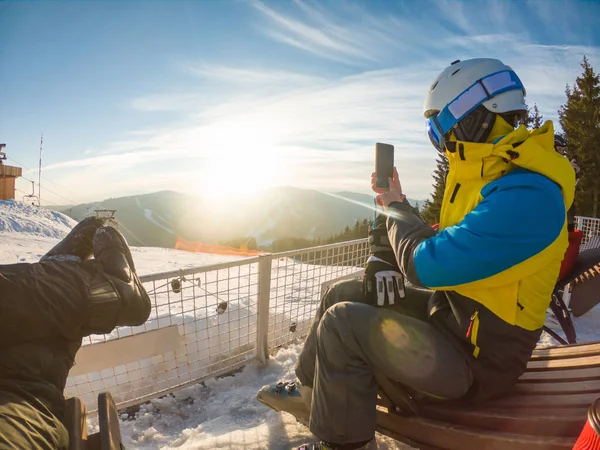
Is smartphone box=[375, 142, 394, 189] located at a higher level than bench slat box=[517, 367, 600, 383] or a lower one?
higher

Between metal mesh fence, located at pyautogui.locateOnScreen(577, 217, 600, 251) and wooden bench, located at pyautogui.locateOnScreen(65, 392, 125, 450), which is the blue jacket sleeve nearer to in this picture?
wooden bench, located at pyautogui.locateOnScreen(65, 392, 125, 450)

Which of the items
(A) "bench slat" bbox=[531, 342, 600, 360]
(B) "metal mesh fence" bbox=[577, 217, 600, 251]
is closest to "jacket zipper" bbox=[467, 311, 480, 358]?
(A) "bench slat" bbox=[531, 342, 600, 360]

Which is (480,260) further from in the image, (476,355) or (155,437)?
(155,437)

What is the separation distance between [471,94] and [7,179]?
31.5 metres

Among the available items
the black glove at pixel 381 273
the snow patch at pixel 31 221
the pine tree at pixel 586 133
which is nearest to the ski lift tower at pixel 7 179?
the snow patch at pixel 31 221

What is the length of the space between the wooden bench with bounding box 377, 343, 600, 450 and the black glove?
589mm

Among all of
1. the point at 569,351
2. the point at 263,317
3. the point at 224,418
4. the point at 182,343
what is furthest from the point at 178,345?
the point at 569,351

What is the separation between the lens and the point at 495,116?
6.40 feet

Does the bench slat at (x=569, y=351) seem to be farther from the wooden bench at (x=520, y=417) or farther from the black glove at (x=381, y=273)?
the black glove at (x=381, y=273)

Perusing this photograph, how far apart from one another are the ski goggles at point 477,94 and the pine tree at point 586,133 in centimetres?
2408

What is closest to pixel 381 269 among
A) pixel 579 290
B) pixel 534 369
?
pixel 534 369

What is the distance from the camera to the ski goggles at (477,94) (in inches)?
77.4

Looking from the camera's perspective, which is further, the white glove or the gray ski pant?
the white glove

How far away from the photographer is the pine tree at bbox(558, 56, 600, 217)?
867 inches
